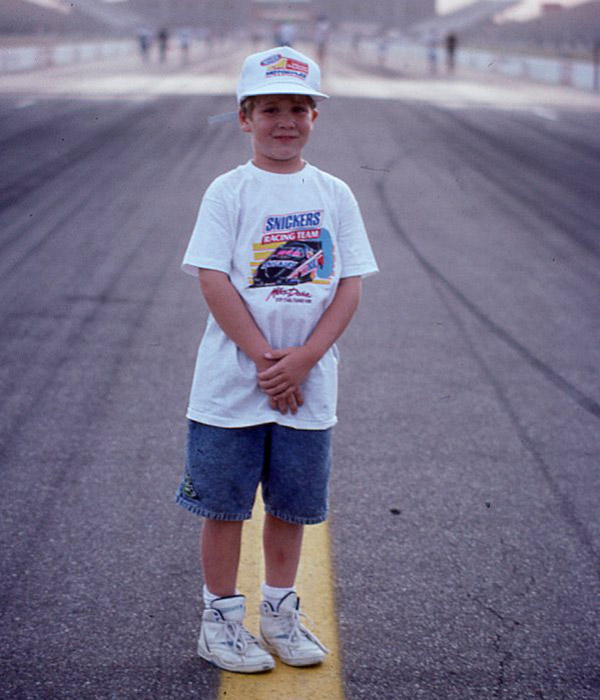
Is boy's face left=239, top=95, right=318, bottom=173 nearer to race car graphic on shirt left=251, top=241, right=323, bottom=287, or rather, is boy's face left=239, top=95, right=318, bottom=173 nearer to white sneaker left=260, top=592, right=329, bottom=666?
race car graphic on shirt left=251, top=241, right=323, bottom=287

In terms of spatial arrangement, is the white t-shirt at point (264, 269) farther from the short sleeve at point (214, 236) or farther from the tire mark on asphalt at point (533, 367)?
the tire mark on asphalt at point (533, 367)

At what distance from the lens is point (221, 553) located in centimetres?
279

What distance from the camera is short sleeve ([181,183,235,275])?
262 centimetres

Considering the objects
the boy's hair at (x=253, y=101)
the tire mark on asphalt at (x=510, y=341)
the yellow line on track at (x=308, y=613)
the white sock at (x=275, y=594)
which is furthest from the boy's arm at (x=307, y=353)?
the tire mark on asphalt at (x=510, y=341)

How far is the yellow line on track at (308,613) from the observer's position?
8.73ft

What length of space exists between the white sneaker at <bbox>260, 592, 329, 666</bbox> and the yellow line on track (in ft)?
0.11

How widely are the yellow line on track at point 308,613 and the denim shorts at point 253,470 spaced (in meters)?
0.43

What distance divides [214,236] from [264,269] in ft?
0.53

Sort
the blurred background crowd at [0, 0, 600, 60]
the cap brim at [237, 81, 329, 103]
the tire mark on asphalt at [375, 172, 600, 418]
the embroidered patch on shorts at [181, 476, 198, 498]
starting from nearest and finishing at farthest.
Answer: the cap brim at [237, 81, 329, 103], the embroidered patch on shorts at [181, 476, 198, 498], the tire mark on asphalt at [375, 172, 600, 418], the blurred background crowd at [0, 0, 600, 60]

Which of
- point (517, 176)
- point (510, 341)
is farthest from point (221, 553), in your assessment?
point (517, 176)

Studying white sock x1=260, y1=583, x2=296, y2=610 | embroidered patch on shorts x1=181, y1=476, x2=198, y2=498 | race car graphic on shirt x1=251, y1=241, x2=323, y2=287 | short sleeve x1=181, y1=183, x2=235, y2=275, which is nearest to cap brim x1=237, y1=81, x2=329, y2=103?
short sleeve x1=181, y1=183, x2=235, y2=275

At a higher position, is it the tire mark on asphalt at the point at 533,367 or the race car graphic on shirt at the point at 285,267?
the race car graphic on shirt at the point at 285,267

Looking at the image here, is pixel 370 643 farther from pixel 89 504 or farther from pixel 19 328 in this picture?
pixel 19 328

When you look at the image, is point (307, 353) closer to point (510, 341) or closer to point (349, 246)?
point (349, 246)
